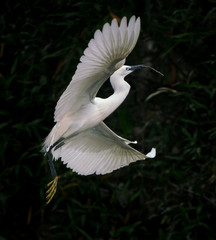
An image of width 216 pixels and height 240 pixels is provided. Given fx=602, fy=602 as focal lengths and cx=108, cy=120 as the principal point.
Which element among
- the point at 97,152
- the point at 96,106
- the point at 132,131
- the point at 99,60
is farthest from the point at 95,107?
the point at 132,131

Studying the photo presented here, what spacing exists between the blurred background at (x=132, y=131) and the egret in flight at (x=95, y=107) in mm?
704

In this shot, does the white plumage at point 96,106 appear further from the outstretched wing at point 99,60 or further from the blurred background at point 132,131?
the blurred background at point 132,131

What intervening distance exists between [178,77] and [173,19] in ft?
0.97

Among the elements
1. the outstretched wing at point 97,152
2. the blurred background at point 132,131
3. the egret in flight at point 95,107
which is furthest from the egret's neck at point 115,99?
the blurred background at point 132,131

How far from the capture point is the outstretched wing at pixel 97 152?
183 cm

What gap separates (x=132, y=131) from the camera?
8.75 ft

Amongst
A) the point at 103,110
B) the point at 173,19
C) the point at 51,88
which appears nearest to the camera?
the point at 103,110

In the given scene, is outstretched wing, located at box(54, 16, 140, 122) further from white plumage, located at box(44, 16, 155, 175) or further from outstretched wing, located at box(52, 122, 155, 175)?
outstretched wing, located at box(52, 122, 155, 175)

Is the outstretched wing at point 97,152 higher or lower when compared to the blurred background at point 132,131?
higher

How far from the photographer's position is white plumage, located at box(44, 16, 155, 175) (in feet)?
4.55

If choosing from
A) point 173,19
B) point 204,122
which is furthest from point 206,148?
point 173,19

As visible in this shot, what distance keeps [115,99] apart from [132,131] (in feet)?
3.69

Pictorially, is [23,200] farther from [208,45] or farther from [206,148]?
[208,45]

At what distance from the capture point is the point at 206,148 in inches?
107
